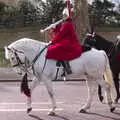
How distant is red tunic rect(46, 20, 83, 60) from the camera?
1135 centimetres

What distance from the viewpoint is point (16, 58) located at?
11.4 m

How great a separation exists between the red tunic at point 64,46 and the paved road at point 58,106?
123 centimetres

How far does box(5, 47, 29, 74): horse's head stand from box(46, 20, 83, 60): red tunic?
20.7 inches

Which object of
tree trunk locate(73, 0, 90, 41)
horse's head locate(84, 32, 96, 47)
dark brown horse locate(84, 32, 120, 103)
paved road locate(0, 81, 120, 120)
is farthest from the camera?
tree trunk locate(73, 0, 90, 41)

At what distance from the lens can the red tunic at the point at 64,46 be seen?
37.2ft

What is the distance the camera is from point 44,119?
428 inches

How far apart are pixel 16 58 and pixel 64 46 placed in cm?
104

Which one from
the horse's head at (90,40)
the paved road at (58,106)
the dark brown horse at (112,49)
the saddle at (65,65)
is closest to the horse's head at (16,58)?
the saddle at (65,65)

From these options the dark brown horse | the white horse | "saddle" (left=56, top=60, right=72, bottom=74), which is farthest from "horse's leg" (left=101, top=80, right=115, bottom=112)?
the dark brown horse

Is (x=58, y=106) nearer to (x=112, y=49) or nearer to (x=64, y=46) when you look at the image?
(x=64, y=46)

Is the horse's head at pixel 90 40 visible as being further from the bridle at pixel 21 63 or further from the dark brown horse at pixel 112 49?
the bridle at pixel 21 63

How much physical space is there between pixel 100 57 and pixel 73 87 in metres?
6.00

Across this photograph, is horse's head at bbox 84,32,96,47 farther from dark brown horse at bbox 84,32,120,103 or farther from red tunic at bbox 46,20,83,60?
red tunic at bbox 46,20,83,60

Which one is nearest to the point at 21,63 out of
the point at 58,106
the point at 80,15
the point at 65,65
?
the point at 65,65
